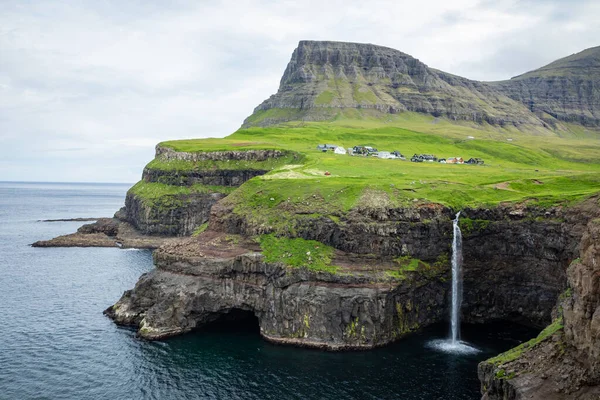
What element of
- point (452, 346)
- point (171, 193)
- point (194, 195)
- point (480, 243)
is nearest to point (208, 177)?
point (194, 195)

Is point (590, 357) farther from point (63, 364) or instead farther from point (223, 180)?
point (223, 180)

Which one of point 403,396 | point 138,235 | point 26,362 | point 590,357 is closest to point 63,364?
point 26,362

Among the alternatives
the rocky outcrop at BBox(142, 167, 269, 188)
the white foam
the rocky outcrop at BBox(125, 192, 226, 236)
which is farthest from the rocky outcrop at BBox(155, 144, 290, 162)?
the white foam

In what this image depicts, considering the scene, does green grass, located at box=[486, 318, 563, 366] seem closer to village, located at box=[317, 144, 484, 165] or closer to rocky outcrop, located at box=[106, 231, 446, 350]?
rocky outcrop, located at box=[106, 231, 446, 350]

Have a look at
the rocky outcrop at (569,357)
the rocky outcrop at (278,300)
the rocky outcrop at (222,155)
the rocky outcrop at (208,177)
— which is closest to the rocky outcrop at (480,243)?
the rocky outcrop at (278,300)

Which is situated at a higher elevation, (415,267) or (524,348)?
(415,267)

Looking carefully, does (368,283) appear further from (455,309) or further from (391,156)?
(391,156)
